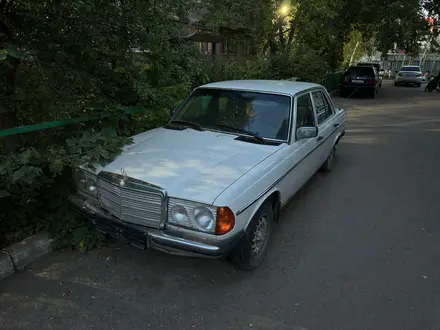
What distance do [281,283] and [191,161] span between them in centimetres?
133

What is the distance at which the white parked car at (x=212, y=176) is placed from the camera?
112 inches

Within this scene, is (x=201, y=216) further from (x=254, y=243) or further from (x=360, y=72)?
(x=360, y=72)

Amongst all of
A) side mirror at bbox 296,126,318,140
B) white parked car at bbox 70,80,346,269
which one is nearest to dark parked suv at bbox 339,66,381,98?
white parked car at bbox 70,80,346,269

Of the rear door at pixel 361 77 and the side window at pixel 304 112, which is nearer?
the side window at pixel 304 112

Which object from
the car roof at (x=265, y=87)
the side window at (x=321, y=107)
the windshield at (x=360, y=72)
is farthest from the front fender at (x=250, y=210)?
the windshield at (x=360, y=72)

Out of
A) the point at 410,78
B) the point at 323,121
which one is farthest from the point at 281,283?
the point at 410,78

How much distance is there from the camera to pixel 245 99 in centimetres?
430

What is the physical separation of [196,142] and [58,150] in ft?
4.25

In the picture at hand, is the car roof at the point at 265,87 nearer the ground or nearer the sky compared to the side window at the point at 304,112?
nearer the sky

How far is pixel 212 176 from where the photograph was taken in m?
3.05

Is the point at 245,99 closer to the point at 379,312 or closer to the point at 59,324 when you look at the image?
the point at 379,312

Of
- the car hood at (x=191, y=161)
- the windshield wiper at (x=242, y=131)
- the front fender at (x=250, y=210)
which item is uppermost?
the windshield wiper at (x=242, y=131)

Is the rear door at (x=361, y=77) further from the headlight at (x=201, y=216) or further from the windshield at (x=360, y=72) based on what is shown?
the headlight at (x=201, y=216)

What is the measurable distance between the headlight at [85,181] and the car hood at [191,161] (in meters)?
0.23
